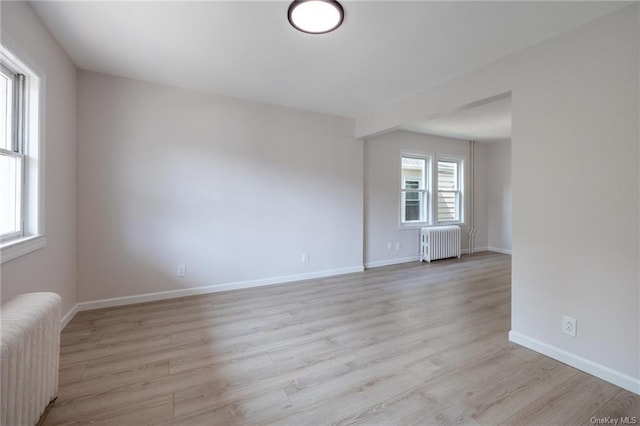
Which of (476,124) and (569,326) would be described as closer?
(569,326)

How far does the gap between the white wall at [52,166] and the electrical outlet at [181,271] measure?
0.97 metres

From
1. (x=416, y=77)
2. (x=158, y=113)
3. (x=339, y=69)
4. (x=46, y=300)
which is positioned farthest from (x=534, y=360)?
(x=158, y=113)

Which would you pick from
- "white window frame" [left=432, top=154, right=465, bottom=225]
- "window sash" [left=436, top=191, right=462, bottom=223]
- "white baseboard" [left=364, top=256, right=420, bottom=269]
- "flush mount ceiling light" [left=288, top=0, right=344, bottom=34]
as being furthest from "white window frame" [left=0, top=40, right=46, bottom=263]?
"window sash" [left=436, top=191, right=462, bottom=223]

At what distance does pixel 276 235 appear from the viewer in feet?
13.4

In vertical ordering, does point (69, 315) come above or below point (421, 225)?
below

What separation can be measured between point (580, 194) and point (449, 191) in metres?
4.43

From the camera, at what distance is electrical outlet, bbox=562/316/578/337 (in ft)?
6.81

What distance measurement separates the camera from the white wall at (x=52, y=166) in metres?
1.85

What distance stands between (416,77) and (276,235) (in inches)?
104

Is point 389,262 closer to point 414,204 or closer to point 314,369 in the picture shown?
point 414,204

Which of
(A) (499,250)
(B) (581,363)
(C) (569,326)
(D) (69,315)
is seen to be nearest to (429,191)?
(A) (499,250)

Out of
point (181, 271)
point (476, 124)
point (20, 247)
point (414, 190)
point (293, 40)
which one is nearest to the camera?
point (20, 247)

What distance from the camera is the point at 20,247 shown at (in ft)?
6.16

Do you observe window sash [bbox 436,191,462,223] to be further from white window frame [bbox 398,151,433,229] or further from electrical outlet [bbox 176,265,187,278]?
electrical outlet [bbox 176,265,187,278]
